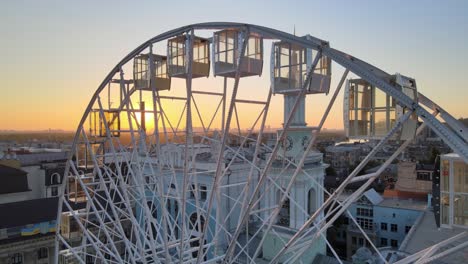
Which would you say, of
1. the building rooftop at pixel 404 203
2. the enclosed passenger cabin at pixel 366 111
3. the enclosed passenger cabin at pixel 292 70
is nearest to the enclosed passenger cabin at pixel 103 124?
the enclosed passenger cabin at pixel 292 70

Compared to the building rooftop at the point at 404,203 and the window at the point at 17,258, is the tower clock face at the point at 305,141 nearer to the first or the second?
the building rooftop at the point at 404,203

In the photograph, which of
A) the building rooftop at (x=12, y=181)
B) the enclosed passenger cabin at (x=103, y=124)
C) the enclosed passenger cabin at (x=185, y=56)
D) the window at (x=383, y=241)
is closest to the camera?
the enclosed passenger cabin at (x=185, y=56)

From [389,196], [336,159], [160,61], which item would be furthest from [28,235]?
[336,159]

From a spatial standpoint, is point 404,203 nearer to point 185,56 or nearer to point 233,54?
point 185,56

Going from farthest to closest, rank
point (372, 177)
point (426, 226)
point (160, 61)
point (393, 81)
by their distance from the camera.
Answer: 1. point (426, 226)
2. point (160, 61)
3. point (372, 177)
4. point (393, 81)

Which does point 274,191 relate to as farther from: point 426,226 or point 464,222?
point 464,222

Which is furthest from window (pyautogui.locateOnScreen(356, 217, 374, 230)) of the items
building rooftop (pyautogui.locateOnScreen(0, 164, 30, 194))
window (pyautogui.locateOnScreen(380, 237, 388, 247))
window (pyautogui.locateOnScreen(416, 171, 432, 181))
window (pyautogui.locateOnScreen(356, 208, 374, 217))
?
building rooftop (pyautogui.locateOnScreen(0, 164, 30, 194))

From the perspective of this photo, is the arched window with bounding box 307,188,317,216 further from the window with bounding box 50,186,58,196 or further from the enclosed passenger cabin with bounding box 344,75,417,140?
the window with bounding box 50,186,58,196
